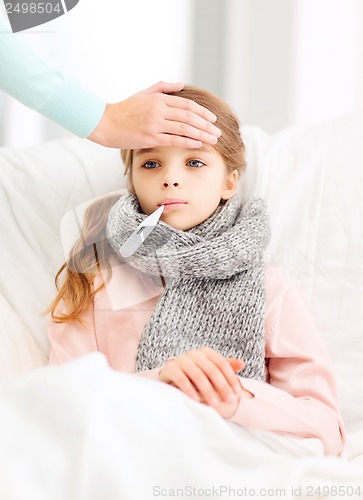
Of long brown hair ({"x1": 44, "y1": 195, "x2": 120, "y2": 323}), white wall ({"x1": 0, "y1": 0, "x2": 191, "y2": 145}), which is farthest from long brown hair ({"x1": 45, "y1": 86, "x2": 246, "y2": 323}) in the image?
white wall ({"x1": 0, "y1": 0, "x2": 191, "y2": 145})

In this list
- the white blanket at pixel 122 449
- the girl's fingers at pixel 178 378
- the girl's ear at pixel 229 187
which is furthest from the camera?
the girl's ear at pixel 229 187

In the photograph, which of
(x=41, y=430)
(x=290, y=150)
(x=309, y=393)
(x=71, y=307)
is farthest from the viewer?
(x=290, y=150)

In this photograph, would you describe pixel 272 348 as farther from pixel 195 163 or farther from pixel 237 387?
pixel 195 163

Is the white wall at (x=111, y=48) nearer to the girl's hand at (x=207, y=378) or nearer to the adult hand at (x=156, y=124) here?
the adult hand at (x=156, y=124)

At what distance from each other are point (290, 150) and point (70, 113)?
44 cm

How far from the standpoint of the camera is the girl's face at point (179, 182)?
1041 mm

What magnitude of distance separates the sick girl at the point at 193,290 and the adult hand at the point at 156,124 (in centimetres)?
3

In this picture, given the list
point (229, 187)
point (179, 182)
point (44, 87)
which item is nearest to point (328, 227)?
point (229, 187)

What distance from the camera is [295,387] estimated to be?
989mm

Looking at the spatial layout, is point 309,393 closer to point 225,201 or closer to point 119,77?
→ point 225,201

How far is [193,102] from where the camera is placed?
1057mm

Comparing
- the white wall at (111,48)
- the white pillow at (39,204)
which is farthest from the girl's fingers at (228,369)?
the white wall at (111,48)

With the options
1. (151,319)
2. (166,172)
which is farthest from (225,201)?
(151,319)

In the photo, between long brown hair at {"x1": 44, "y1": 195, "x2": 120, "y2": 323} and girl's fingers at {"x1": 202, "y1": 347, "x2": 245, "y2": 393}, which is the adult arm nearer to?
long brown hair at {"x1": 44, "y1": 195, "x2": 120, "y2": 323}
